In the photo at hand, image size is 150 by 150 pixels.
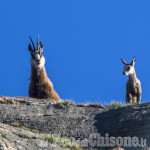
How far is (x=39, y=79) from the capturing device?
62.7ft

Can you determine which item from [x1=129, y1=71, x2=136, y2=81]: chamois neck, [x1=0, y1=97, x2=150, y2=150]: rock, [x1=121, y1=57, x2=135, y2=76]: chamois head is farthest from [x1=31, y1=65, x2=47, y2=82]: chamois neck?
[x1=121, y1=57, x2=135, y2=76]: chamois head

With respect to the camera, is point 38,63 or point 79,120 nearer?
point 79,120

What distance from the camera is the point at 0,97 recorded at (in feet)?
48.9

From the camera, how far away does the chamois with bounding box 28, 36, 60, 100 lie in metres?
18.4

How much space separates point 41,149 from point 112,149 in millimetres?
1345

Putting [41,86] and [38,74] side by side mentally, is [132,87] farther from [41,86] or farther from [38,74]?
[41,86]

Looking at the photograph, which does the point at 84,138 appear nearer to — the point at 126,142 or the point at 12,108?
the point at 126,142

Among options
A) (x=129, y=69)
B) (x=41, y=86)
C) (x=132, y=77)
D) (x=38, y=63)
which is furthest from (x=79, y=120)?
(x=129, y=69)

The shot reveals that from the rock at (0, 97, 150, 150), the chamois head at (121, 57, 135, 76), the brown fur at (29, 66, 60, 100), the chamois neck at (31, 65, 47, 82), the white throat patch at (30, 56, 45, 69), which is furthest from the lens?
the chamois head at (121, 57, 135, 76)

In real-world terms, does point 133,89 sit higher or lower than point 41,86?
higher

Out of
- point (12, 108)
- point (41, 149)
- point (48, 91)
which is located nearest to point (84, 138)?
point (41, 149)

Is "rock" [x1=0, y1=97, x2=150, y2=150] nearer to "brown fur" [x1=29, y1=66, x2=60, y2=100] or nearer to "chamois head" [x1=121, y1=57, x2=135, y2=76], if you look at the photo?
"brown fur" [x1=29, y1=66, x2=60, y2=100]

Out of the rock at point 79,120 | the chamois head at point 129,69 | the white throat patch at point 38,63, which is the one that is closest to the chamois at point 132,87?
the chamois head at point 129,69

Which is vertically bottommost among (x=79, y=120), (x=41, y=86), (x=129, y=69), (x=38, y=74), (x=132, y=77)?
(x=79, y=120)
